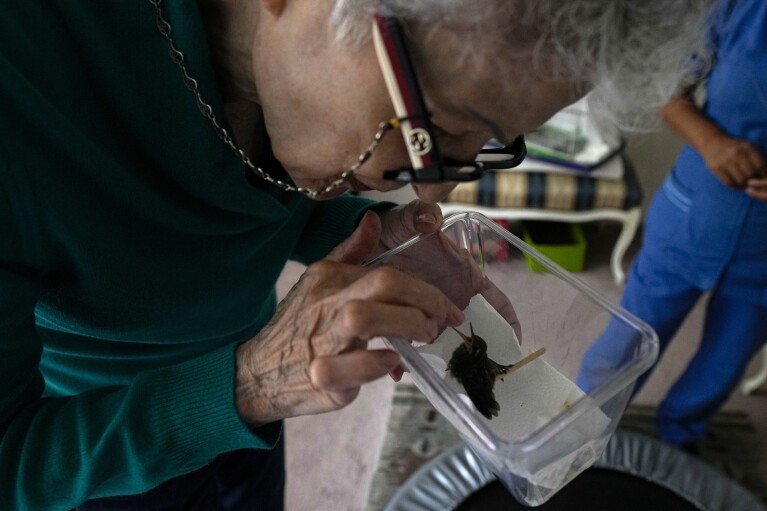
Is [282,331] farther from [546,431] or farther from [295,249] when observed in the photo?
[295,249]

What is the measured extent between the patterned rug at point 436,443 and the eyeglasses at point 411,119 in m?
1.07

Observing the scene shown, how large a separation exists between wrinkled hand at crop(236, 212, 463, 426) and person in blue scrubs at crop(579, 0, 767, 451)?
0.71m

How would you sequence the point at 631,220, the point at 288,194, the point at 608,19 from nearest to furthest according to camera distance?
the point at 608,19 → the point at 288,194 → the point at 631,220

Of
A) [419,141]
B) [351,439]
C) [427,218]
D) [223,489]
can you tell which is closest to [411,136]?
[419,141]

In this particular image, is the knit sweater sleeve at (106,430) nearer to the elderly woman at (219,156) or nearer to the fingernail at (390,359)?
the elderly woman at (219,156)

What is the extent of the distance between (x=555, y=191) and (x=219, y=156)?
1565mm

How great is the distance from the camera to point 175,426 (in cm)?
58

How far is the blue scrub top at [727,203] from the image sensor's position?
1.05m

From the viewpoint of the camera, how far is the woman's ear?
52 centimetres

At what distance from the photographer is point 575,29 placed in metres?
0.46

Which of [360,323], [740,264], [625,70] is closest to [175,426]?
[360,323]

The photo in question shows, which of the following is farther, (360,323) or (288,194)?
(288,194)

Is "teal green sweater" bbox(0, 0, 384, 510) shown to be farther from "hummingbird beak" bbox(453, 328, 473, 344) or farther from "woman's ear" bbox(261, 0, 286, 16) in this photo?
"hummingbird beak" bbox(453, 328, 473, 344)

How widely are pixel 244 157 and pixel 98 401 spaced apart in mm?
273
